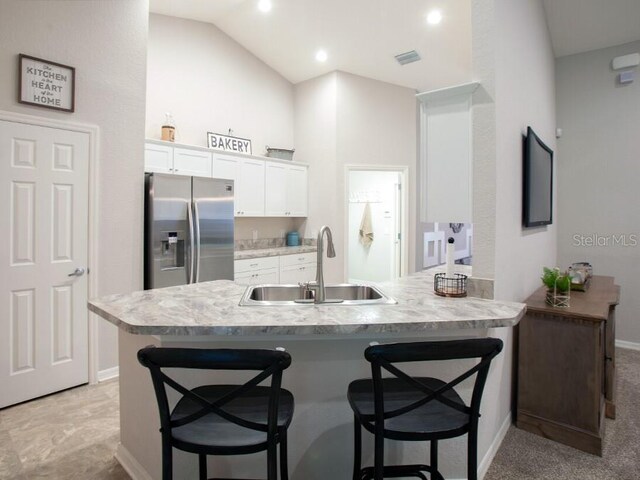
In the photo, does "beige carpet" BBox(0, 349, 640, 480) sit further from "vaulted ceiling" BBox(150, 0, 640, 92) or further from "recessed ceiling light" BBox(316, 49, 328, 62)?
"recessed ceiling light" BBox(316, 49, 328, 62)

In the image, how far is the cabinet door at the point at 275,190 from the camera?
495 centimetres

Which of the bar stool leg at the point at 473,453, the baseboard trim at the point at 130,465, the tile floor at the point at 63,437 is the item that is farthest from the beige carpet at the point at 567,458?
the tile floor at the point at 63,437

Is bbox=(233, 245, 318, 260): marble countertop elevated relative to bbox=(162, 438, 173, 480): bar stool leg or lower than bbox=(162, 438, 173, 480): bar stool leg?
elevated

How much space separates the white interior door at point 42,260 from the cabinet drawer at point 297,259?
236 centimetres

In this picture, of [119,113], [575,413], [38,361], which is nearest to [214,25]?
[119,113]

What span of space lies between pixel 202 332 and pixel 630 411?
3.02m

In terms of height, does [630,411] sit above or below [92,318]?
below

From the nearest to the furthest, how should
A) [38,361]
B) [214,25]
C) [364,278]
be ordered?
[38,361] < [214,25] < [364,278]

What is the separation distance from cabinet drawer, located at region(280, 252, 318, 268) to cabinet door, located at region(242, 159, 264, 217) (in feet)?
2.15

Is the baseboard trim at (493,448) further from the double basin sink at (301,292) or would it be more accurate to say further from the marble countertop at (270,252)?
the marble countertop at (270,252)

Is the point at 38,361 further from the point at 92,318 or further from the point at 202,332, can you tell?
the point at 202,332

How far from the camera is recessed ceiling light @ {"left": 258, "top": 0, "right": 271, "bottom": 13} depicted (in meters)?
4.02

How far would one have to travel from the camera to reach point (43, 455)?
2137mm

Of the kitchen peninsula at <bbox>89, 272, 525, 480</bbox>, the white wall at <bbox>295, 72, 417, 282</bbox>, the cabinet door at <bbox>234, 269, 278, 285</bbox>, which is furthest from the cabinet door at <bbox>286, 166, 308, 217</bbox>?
the kitchen peninsula at <bbox>89, 272, 525, 480</bbox>
